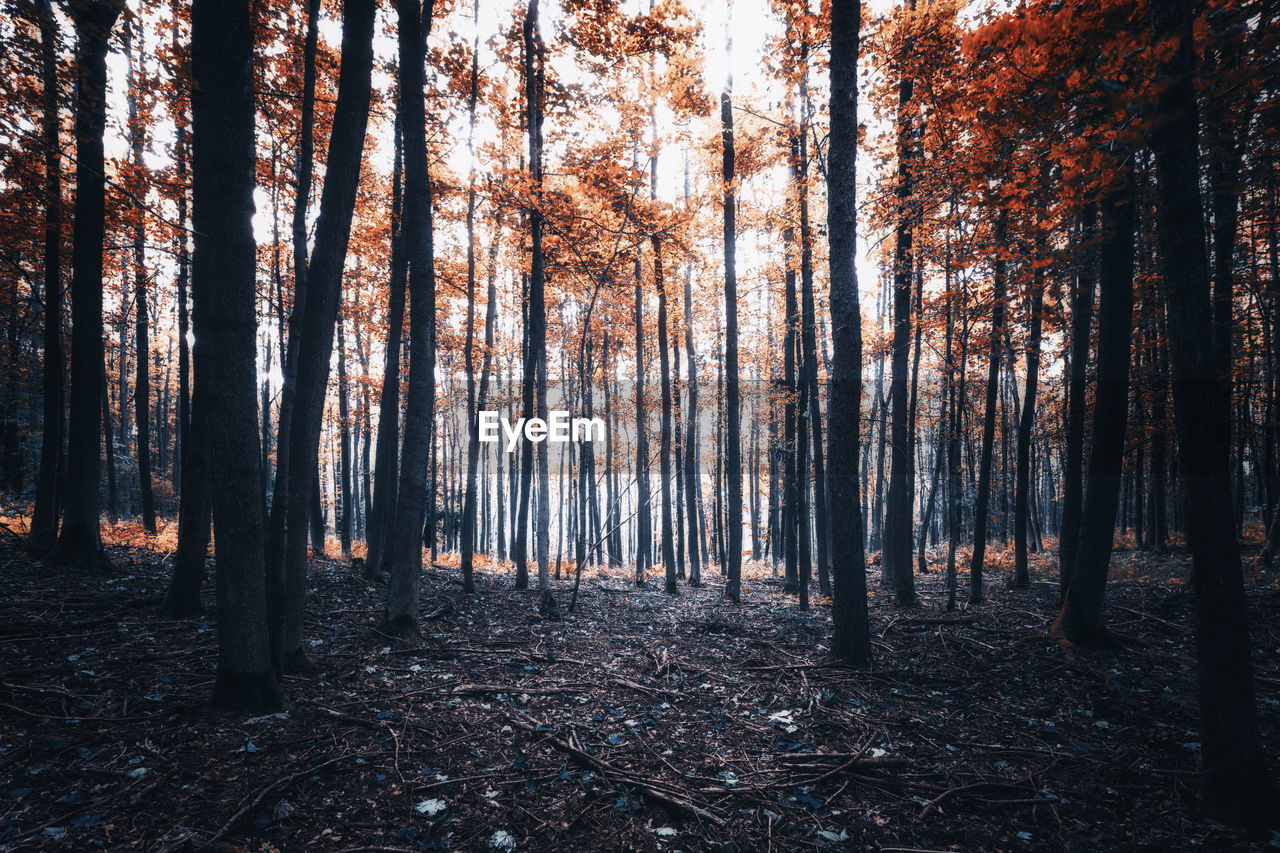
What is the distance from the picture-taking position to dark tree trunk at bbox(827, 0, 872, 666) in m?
6.32

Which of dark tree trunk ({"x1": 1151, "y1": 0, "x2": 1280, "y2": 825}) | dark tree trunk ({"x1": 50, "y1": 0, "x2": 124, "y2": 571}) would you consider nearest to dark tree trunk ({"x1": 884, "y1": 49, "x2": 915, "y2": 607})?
dark tree trunk ({"x1": 1151, "y1": 0, "x2": 1280, "y2": 825})

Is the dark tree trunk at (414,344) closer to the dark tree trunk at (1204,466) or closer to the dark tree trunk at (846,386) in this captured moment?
the dark tree trunk at (846,386)

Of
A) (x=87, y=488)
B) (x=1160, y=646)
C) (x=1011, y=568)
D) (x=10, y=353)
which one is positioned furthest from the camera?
(x=1011, y=568)

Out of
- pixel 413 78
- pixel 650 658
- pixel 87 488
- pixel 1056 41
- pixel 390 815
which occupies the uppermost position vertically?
pixel 413 78

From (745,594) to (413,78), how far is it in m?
13.5

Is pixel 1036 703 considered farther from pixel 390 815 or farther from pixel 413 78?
pixel 413 78

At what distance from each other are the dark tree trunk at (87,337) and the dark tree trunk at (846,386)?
38.2ft

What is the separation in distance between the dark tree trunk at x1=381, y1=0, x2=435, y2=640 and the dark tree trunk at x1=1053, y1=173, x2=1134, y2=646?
924 cm

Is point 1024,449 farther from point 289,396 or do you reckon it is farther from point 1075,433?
point 289,396

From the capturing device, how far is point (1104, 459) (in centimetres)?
658

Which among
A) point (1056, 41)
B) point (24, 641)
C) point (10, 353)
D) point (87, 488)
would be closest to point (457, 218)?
point (87, 488)

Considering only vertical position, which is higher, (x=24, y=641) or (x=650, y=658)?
(x=24, y=641)

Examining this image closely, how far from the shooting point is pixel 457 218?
43.9ft

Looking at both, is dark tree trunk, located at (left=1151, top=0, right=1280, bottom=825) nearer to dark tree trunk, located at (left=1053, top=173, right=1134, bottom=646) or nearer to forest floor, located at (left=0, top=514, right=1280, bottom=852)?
forest floor, located at (left=0, top=514, right=1280, bottom=852)
